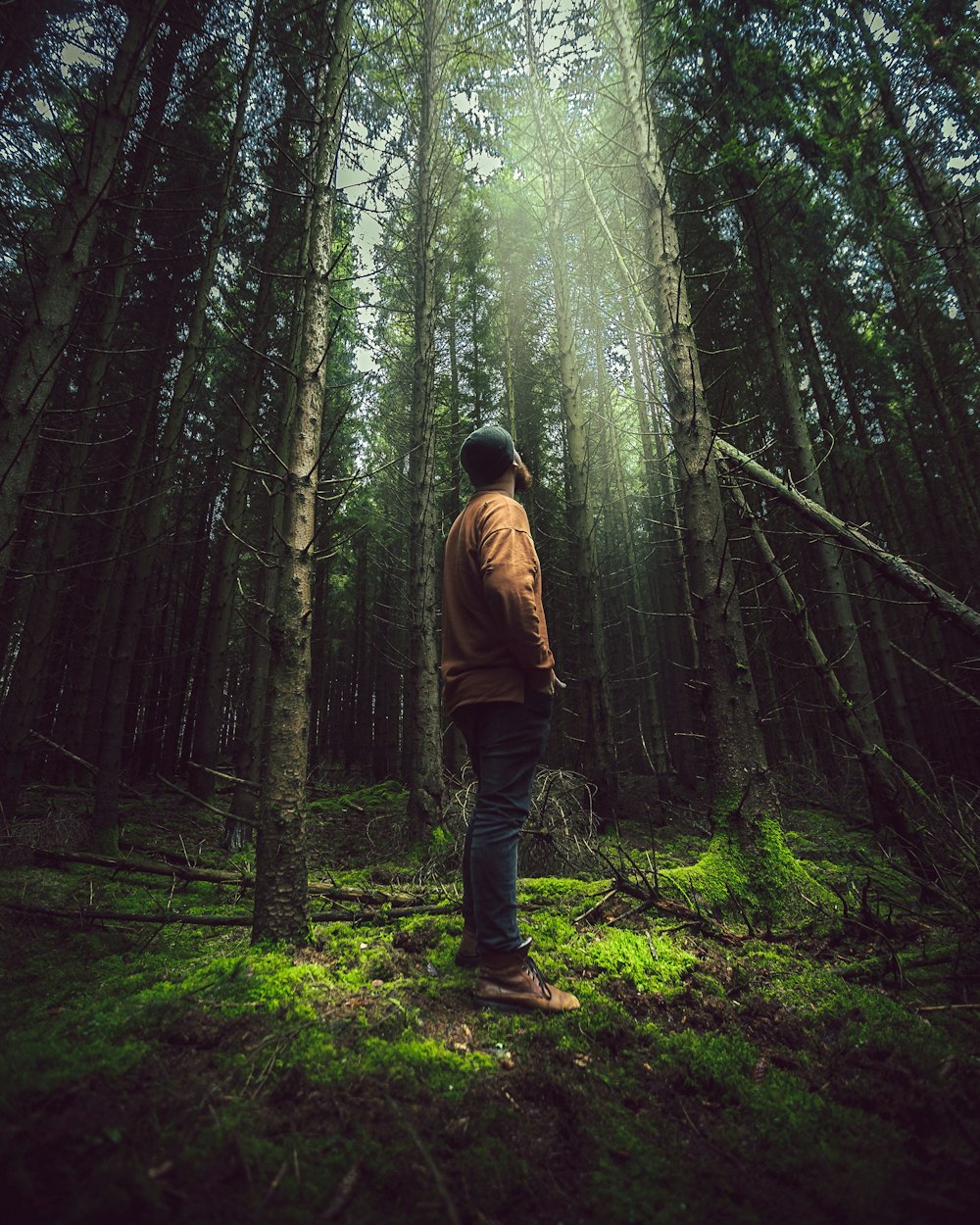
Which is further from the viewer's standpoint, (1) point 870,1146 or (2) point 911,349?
(2) point 911,349

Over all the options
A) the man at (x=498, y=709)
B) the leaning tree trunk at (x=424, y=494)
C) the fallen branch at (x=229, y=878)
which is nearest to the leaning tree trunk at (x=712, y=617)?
the man at (x=498, y=709)

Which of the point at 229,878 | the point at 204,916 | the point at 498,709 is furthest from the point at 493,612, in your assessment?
the point at 229,878

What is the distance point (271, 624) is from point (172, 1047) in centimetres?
177

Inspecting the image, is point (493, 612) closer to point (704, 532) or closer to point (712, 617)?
point (712, 617)

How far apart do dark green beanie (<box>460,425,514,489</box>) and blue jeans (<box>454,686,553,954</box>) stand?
1.22 m

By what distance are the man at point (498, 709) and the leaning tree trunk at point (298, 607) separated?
0.87 meters

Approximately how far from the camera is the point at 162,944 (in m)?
2.98

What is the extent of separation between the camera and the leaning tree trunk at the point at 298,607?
105 inches

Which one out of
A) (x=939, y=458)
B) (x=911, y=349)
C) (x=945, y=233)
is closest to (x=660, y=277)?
(x=945, y=233)

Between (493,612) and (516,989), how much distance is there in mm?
1612

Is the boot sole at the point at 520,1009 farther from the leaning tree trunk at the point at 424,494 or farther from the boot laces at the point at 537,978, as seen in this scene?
the leaning tree trunk at the point at 424,494

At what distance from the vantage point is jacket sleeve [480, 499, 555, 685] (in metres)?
2.40

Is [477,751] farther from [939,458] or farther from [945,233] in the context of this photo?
[939,458]

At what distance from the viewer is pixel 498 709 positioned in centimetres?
249
